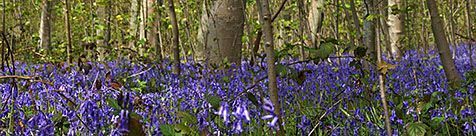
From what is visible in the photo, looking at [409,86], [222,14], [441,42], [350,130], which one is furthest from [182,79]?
[350,130]

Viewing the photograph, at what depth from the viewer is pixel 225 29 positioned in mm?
6180

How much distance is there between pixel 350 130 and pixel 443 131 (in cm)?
44

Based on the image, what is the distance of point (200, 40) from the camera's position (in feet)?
23.1

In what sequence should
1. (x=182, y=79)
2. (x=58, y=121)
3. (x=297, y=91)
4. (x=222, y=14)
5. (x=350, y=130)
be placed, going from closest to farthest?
(x=58, y=121), (x=350, y=130), (x=297, y=91), (x=182, y=79), (x=222, y=14)

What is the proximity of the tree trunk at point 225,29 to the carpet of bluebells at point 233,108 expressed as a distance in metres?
0.42

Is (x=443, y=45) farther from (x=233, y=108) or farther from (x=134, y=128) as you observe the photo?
(x=134, y=128)

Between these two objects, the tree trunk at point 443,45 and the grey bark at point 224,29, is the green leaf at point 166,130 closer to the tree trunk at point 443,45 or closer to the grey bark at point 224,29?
the tree trunk at point 443,45

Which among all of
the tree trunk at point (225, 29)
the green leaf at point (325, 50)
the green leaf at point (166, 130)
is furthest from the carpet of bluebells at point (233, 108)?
the tree trunk at point (225, 29)

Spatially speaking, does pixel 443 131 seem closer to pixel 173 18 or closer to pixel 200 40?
pixel 173 18

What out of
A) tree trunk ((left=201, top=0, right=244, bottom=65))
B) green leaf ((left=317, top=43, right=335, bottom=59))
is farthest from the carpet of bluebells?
tree trunk ((left=201, top=0, right=244, bottom=65))

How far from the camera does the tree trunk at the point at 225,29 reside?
6.10m

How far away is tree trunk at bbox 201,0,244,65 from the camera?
6102mm

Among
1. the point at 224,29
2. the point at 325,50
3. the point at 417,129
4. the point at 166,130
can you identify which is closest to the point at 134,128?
the point at 166,130

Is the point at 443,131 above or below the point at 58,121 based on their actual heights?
below
